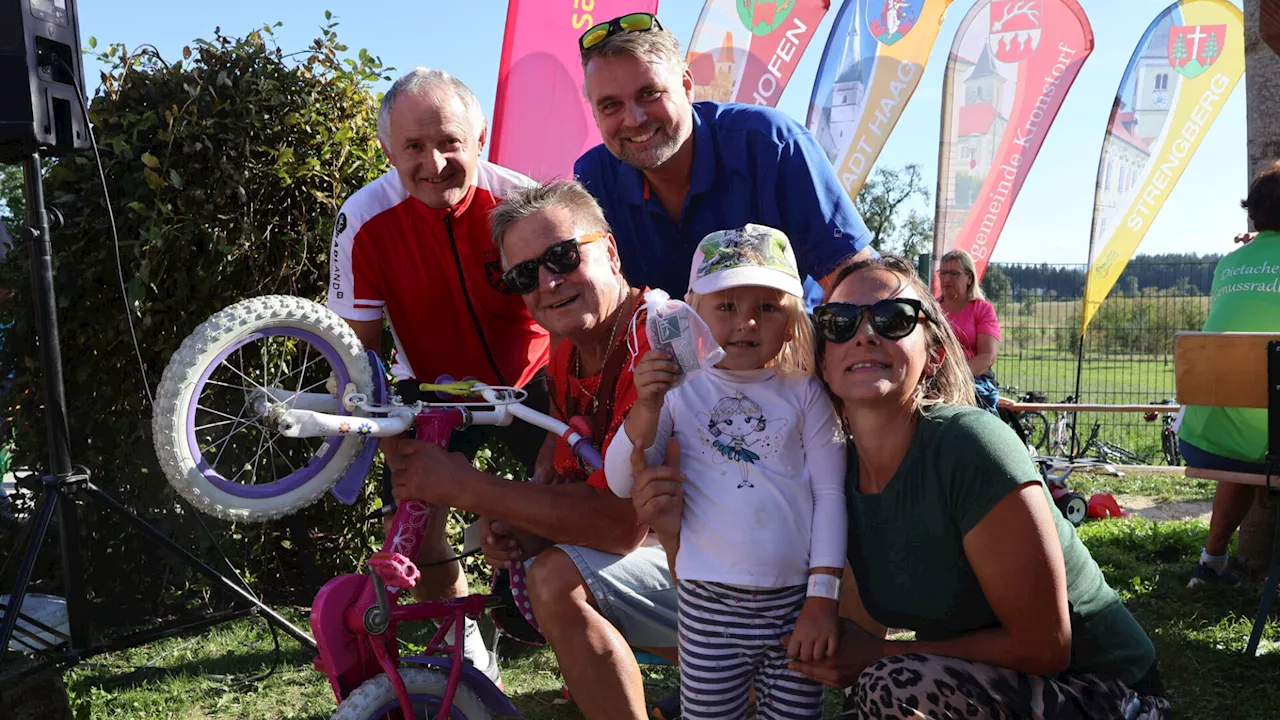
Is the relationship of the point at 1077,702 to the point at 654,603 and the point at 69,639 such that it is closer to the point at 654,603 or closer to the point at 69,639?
the point at 654,603

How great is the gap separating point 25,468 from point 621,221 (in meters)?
3.24

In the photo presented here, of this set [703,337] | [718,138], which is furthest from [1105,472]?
[703,337]

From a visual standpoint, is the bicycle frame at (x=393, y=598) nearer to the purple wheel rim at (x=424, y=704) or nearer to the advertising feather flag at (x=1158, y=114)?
the purple wheel rim at (x=424, y=704)

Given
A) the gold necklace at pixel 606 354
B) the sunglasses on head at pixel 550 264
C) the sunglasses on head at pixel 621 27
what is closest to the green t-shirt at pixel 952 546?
the gold necklace at pixel 606 354

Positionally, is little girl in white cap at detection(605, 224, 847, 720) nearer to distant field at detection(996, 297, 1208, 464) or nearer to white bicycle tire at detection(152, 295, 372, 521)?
white bicycle tire at detection(152, 295, 372, 521)

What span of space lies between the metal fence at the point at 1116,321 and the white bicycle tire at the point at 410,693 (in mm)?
12288

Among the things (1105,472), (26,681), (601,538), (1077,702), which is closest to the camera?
(1077,702)

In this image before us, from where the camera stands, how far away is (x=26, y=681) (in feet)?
9.36

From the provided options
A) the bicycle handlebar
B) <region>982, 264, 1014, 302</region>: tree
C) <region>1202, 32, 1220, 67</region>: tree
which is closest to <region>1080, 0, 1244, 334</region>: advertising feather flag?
<region>1202, 32, 1220, 67</region>: tree

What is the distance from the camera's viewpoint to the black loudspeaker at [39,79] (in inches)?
116

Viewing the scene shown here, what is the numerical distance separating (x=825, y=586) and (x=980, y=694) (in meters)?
0.33

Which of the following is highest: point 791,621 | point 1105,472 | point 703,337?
point 703,337

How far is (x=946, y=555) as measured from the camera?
5.80ft

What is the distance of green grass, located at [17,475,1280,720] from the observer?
Result: 3.21m
